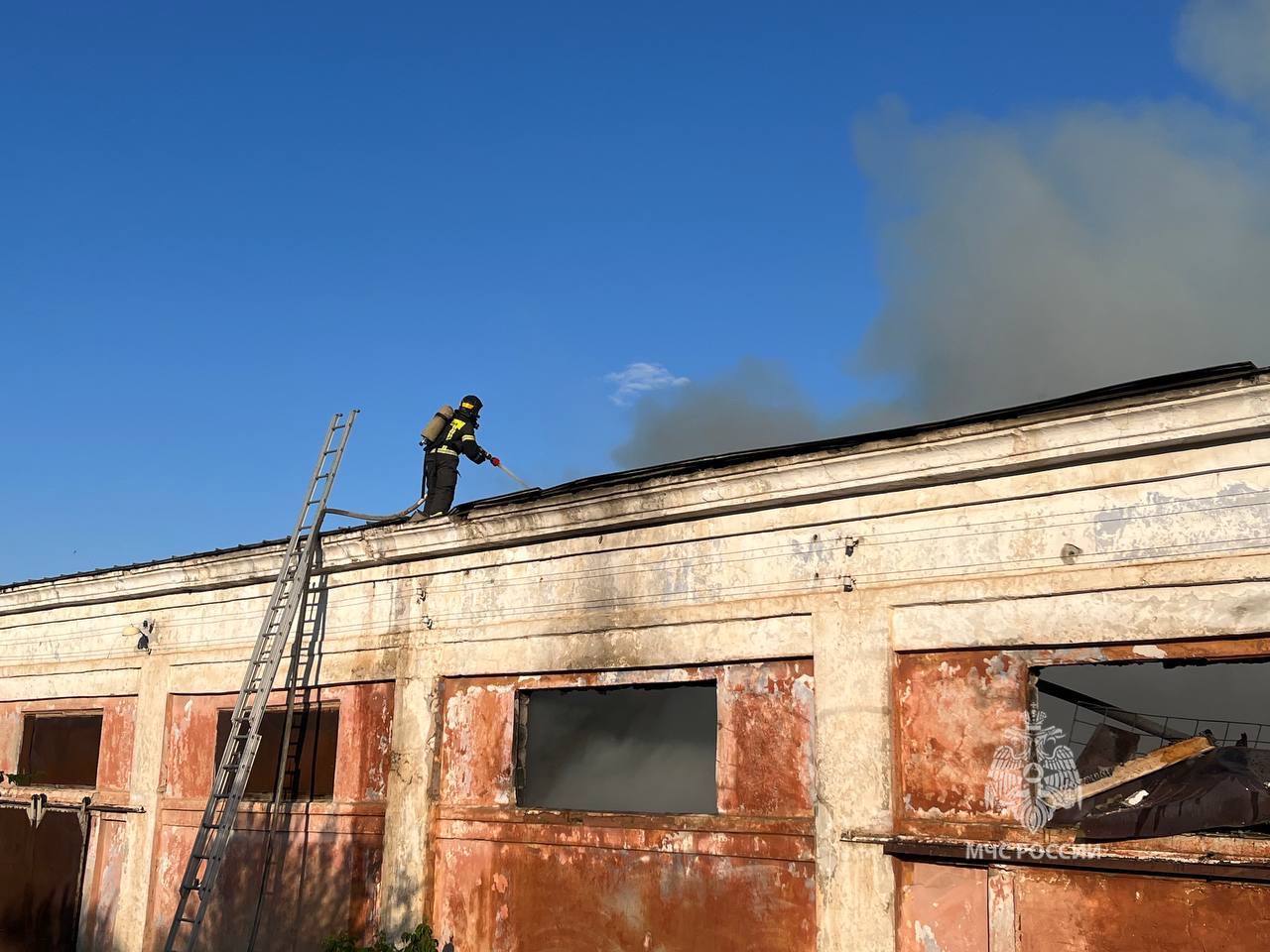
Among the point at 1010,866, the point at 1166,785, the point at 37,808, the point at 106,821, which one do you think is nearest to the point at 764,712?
the point at 1010,866

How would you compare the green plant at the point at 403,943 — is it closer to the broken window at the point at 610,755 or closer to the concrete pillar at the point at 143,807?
the broken window at the point at 610,755

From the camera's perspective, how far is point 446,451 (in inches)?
452

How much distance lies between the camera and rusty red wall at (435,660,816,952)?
7664 mm

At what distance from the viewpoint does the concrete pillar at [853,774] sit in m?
7.13

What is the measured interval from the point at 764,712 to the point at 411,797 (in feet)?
11.6

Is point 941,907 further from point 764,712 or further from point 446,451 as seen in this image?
point 446,451

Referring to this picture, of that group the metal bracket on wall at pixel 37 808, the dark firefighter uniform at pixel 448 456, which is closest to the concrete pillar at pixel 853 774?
the dark firefighter uniform at pixel 448 456

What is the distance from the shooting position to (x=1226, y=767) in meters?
6.33

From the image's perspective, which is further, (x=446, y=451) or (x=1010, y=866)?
(x=446, y=451)

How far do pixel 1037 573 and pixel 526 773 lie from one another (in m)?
4.56

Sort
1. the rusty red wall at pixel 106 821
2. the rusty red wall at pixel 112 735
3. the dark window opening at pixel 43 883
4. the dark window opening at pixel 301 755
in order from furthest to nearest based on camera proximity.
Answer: the dark window opening at pixel 43 883 → the rusty red wall at pixel 112 735 → the rusty red wall at pixel 106 821 → the dark window opening at pixel 301 755

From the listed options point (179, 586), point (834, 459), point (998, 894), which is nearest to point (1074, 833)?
point (998, 894)

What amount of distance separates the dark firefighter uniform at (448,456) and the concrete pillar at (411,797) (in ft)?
5.37

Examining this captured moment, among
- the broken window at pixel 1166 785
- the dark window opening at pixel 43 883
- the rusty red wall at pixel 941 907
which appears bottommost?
the dark window opening at pixel 43 883
